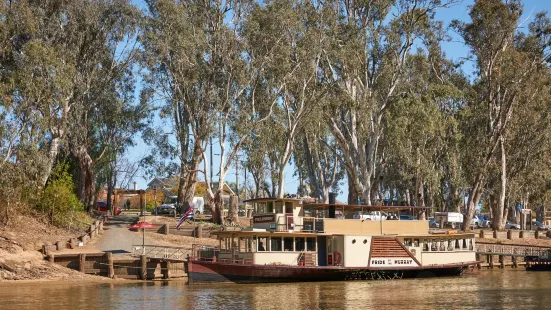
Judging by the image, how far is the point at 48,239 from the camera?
4688 cm

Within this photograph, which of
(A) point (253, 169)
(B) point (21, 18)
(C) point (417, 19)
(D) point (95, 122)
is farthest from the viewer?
(A) point (253, 169)

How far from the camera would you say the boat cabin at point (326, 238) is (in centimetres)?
4062

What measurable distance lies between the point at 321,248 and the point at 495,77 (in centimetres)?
3203

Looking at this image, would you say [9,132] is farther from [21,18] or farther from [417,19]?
[417,19]

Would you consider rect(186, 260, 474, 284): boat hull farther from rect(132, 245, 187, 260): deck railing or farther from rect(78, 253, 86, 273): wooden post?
rect(78, 253, 86, 273): wooden post

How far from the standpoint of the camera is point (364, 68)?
206ft

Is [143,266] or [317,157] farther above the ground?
[317,157]

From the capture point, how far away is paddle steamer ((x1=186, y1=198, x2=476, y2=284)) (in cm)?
3997

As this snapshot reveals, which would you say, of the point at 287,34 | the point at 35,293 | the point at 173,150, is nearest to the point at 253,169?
the point at 173,150

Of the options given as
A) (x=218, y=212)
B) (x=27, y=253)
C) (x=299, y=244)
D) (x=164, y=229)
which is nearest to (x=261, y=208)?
(x=299, y=244)

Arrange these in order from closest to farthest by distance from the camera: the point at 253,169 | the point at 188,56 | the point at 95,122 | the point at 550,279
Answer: the point at 550,279
the point at 188,56
the point at 95,122
the point at 253,169

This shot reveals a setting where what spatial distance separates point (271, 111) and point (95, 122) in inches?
689

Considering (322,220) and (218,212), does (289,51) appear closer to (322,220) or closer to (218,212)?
(218,212)

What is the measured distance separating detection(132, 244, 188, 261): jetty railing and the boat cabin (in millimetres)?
2220
